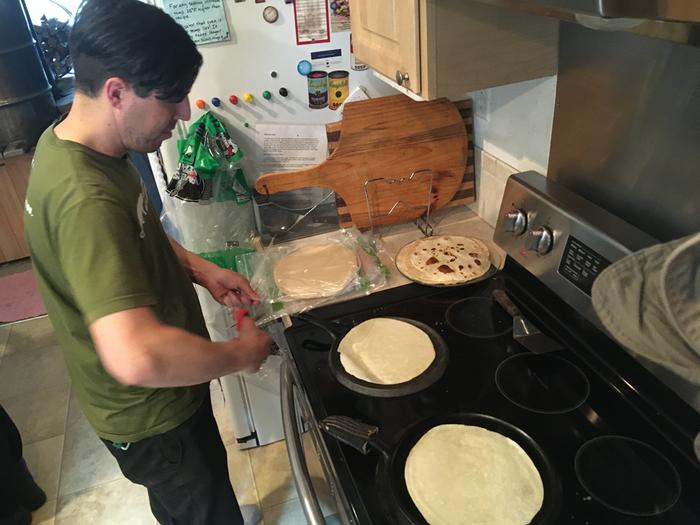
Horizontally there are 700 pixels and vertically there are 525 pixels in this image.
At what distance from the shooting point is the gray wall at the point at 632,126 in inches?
32.4

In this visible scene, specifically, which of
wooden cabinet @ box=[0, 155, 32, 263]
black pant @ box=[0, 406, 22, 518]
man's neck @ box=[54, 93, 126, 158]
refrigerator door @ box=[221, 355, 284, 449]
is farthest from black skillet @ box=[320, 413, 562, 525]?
wooden cabinet @ box=[0, 155, 32, 263]

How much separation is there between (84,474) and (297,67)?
5.21 feet

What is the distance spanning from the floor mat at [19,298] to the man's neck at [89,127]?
213 cm

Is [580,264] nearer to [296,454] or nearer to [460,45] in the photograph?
[460,45]

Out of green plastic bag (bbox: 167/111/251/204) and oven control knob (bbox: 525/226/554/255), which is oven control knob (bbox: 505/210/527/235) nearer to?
oven control knob (bbox: 525/226/554/255)

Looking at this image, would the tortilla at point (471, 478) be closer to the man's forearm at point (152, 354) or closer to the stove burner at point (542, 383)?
the stove burner at point (542, 383)

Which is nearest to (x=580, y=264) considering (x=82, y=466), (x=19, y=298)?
(x=82, y=466)

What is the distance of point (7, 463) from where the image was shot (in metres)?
1.62

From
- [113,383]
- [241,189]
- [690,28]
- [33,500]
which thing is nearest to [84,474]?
[33,500]

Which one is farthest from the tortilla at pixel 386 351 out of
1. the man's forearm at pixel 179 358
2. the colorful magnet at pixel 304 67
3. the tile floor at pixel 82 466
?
the tile floor at pixel 82 466

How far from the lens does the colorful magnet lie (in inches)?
57.2

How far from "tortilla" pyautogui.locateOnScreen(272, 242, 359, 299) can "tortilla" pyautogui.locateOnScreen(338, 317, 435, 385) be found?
5.9 inches

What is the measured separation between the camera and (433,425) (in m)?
0.88

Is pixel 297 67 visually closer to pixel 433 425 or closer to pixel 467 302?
pixel 467 302
